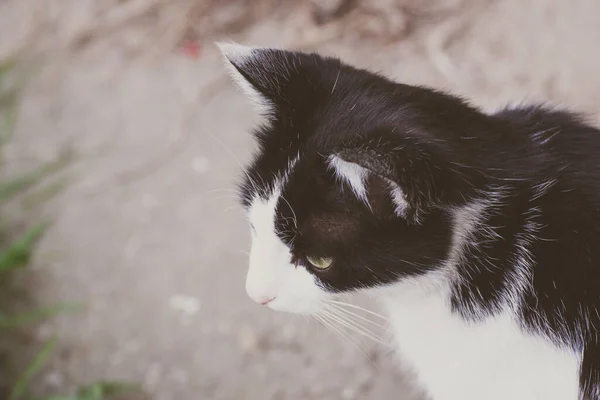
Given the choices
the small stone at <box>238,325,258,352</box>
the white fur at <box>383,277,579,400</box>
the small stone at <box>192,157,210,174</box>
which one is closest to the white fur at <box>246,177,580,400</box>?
the white fur at <box>383,277,579,400</box>

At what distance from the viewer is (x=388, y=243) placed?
0.72 meters

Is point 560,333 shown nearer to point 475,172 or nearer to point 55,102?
point 475,172

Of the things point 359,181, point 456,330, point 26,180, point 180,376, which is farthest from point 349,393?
point 26,180

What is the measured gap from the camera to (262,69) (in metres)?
0.74

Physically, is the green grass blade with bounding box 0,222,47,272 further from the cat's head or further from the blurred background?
the cat's head

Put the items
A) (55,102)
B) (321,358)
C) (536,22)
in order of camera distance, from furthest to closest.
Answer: (55,102)
(536,22)
(321,358)

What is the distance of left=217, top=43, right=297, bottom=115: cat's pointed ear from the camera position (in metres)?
0.74

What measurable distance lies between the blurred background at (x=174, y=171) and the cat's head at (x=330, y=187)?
0.55 m

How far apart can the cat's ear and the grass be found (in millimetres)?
976

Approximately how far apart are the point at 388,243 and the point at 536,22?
103 centimetres

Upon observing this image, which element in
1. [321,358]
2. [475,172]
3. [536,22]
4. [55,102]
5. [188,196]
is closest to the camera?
[475,172]

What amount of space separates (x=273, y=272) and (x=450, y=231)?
0.78 ft

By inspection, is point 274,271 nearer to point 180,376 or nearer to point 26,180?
point 180,376

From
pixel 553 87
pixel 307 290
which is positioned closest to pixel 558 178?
pixel 307 290
